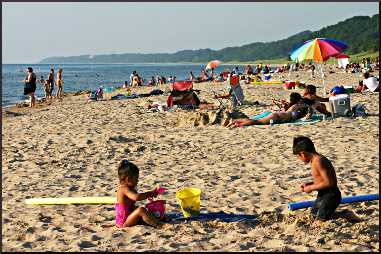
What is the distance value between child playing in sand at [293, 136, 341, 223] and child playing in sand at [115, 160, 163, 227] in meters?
1.61

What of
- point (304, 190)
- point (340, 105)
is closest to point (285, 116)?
point (340, 105)

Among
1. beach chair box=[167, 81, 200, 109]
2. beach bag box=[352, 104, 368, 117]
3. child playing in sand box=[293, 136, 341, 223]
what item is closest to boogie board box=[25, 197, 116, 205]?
child playing in sand box=[293, 136, 341, 223]

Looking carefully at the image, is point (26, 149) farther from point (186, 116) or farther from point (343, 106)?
point (343, 106)

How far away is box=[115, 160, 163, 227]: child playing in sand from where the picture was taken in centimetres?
505

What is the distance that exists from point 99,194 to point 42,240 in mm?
1744

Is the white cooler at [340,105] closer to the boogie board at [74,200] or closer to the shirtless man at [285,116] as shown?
the shirtless man at [285,116]

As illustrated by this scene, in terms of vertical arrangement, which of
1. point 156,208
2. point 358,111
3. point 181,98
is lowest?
point 156,208

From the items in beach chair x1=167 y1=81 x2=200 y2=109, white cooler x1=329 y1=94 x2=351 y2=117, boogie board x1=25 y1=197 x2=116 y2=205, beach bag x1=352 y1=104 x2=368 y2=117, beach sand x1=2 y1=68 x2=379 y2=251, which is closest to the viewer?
beach sand x1=2 y1=68 x2=379 y2=251

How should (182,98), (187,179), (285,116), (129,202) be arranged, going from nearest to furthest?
1. (129,202)
2. (187,179)
3. (285,116)
4. (182,98)

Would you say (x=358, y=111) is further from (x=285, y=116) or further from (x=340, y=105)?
(x=285, y=116)

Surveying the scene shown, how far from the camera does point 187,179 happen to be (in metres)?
7.19

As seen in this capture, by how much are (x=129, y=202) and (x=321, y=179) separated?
6.78ft

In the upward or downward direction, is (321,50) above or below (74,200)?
above

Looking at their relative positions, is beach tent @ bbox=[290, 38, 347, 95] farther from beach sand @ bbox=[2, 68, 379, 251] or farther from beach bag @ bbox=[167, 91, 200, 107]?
beach bag @ bbox=[167, 91, 200, 107]
